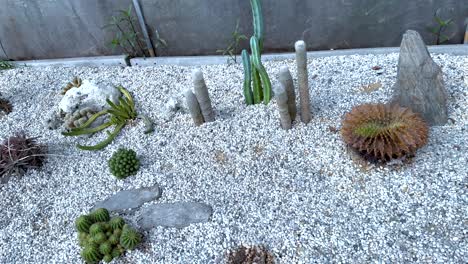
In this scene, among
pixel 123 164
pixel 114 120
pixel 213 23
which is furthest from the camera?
pixel 213 23

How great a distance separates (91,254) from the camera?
7.71 ft

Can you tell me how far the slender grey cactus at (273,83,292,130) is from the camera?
264 centimetres

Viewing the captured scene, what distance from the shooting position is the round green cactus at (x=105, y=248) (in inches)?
92.8

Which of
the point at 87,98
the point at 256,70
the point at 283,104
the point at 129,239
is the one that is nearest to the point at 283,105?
the point at 283,104

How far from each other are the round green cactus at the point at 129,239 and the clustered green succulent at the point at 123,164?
55 cm

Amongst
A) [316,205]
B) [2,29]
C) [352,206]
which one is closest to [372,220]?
[352,206]

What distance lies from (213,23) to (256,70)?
41.9 inches

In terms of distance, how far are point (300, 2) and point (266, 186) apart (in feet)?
5.70

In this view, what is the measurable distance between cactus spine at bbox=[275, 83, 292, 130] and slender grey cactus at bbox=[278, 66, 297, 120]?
0.18ft

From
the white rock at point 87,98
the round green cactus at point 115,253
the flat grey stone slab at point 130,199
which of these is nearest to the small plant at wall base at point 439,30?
the flat grey stone slab at point 130,199

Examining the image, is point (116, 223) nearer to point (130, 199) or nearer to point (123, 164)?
point (130, 199)

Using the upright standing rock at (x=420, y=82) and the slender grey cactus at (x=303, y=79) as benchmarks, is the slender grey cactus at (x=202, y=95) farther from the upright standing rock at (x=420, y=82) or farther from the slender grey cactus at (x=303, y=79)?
the upright standing rock at (x=420, y=82)

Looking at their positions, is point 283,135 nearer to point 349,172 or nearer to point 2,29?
point 349,172

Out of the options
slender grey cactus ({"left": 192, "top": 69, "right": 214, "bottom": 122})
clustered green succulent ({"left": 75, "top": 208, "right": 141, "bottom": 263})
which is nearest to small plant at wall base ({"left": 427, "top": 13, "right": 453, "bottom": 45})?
slender grey cactus ({"left": 192, "top": 69, "right": 214, "bottom": 122})
